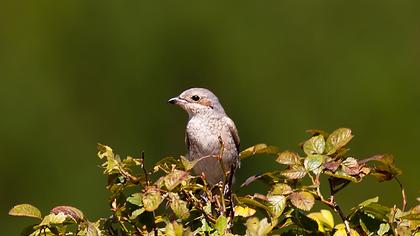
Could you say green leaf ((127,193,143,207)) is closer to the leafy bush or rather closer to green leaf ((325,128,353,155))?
the leafy bush

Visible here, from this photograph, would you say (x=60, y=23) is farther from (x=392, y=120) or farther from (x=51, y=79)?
(x=392, y=120)

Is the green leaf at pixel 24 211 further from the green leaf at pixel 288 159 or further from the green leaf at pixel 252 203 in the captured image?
the green leaf at pixel 288 159

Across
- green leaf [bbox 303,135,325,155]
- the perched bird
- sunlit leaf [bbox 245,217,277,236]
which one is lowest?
the perched bird

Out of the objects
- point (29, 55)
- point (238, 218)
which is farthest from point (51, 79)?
point (238, 218)

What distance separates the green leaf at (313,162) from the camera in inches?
78.5

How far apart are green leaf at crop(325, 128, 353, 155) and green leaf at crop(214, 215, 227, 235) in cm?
33

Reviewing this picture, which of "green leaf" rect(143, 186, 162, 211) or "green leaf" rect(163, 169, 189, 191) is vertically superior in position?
"green leaf" rect(163, 169, 189, 191)

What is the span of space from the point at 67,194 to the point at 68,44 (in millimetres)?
1216

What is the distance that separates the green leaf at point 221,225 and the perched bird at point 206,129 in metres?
1.87

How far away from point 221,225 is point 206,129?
7.05ft

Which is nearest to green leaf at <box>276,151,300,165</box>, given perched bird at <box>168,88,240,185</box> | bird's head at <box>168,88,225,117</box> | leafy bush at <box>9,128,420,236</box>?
leafy bush at <box>9,128,420,236</box>

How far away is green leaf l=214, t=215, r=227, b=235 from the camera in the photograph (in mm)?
1880

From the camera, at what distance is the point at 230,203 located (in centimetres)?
206

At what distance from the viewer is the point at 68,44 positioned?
21.6 ft
